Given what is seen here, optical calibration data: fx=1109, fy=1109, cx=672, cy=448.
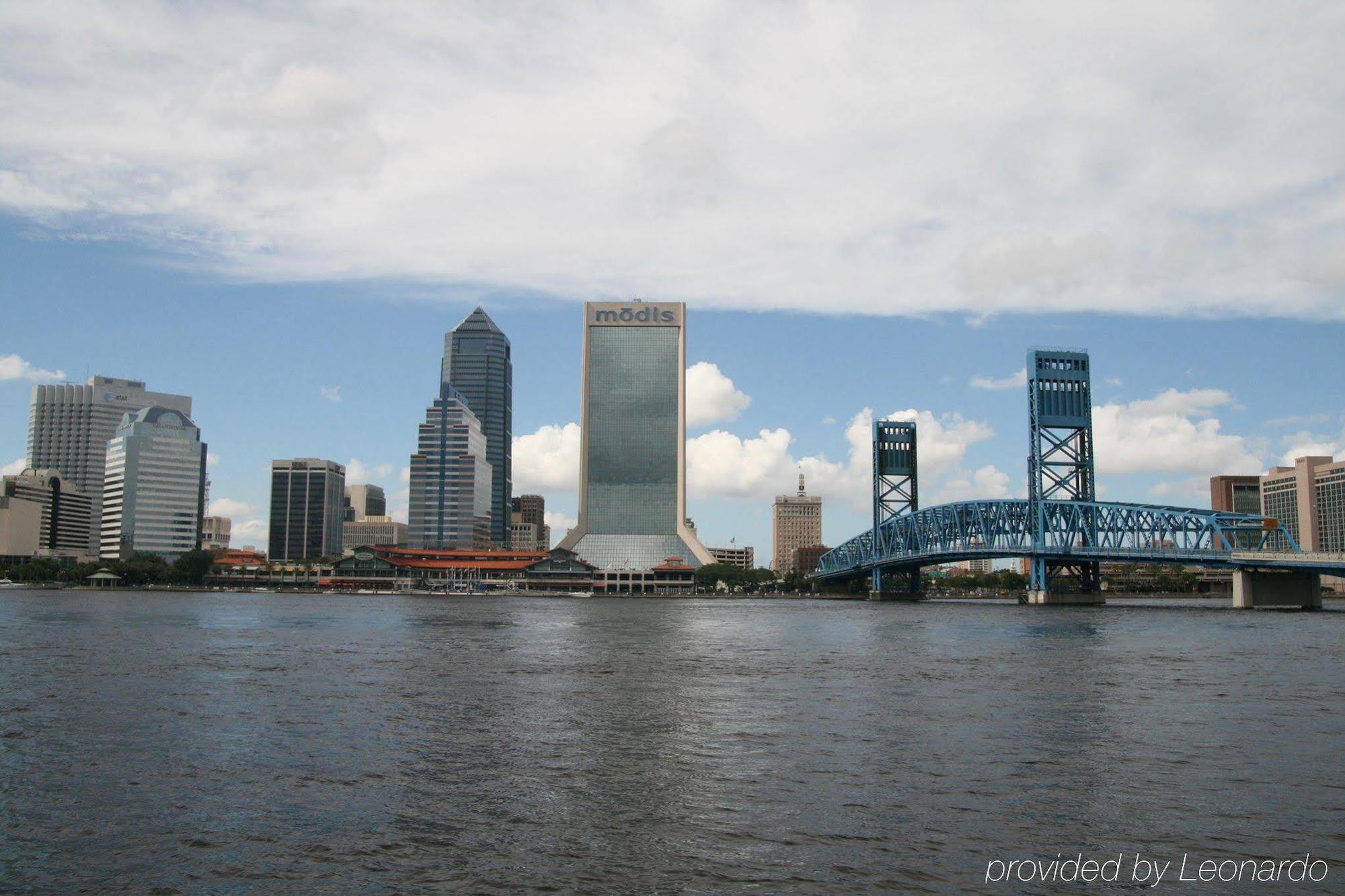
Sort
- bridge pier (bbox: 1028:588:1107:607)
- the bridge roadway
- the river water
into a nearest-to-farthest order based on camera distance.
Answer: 1. the river water
2. the bridge roadway
3. bridge pier (bbox: 1028:588:1107:607)

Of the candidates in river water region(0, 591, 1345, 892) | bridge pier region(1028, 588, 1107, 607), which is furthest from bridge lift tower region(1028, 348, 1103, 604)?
river water region(0, 591, 1345, 892)

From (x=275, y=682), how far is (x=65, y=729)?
13.2 metres

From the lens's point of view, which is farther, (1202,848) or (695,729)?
(695,729)

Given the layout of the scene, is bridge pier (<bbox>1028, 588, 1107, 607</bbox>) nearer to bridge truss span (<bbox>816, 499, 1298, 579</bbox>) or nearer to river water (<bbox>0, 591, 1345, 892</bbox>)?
bridge truss span (<bbox>816, 499, 1298, 579</bbox>)

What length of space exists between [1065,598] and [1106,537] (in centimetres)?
2239

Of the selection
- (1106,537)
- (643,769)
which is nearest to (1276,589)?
(1106,537)

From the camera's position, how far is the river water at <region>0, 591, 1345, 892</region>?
20344 mm

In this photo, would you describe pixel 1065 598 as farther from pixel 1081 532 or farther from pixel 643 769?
pixel 643 769

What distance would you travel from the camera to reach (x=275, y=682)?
153 ft

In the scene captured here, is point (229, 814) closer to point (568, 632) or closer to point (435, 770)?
point (435, 770)

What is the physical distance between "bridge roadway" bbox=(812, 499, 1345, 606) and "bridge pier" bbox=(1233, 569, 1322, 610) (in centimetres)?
19

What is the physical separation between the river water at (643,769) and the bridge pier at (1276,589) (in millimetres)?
80339

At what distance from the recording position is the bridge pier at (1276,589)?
5192 inches

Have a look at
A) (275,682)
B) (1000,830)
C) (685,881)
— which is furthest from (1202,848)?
(275,682)
